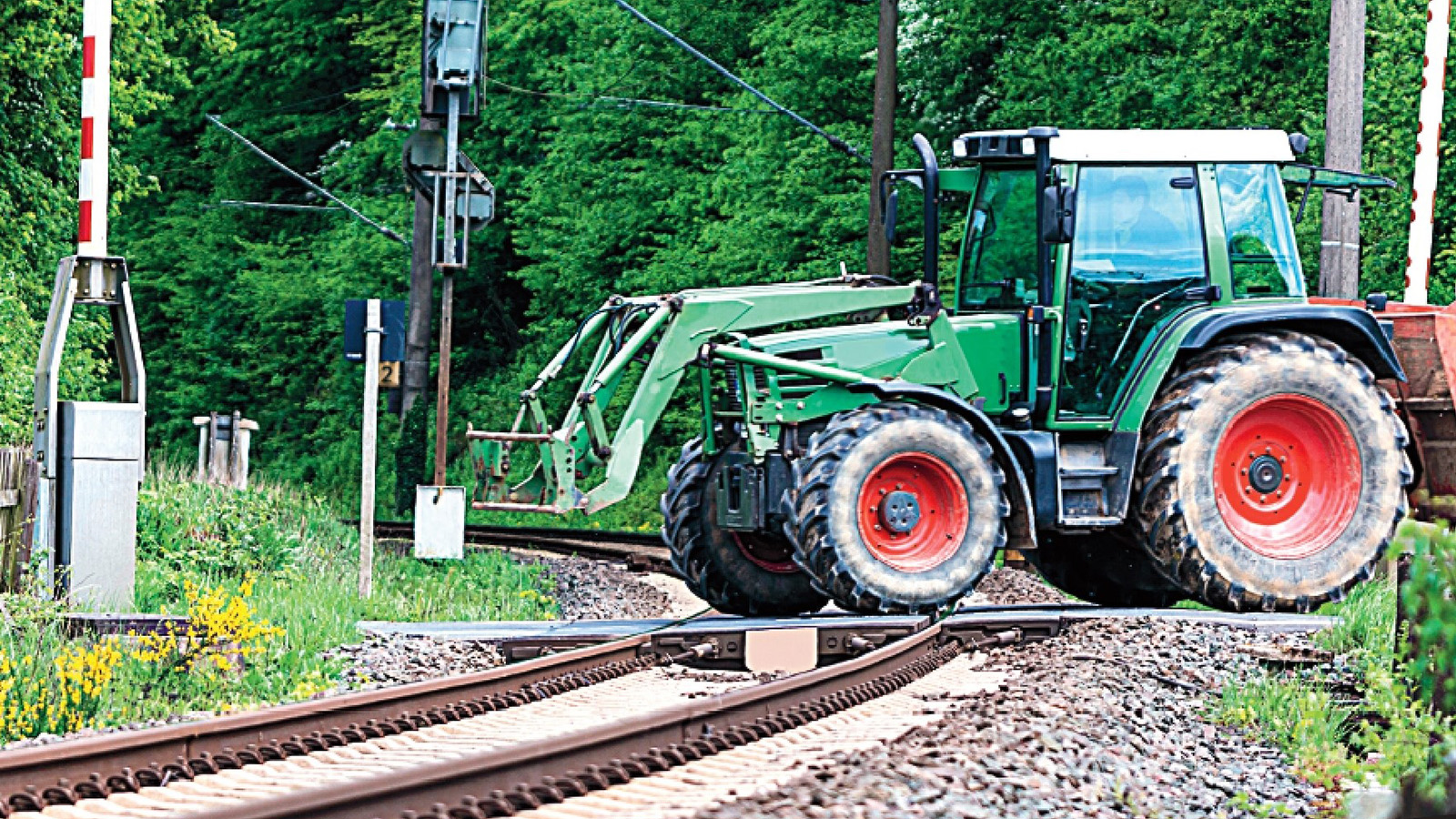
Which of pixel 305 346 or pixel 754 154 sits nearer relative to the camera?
pixel 754 154

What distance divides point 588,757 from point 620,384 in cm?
556

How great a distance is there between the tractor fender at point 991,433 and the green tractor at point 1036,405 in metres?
0.02

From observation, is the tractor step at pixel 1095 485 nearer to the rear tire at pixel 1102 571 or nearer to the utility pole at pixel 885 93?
the rear tire at pixel 1102 571

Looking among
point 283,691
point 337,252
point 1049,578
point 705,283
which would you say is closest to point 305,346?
point 337,252

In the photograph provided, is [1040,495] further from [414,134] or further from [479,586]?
[414,134]

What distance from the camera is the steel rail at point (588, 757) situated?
5801 mm

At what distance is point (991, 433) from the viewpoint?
39.9ft

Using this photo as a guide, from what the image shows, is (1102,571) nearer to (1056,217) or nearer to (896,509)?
(896,509)

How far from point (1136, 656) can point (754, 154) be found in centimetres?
2095

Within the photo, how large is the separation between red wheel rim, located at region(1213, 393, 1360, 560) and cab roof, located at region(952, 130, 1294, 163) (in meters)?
1.56

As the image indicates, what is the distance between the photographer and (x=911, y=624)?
1140 cm

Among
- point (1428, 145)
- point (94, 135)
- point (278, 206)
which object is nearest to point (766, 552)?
point (94, 135)

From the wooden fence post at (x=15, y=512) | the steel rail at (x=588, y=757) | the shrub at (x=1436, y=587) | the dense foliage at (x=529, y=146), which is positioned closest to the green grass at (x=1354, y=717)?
the shrub at (x=1436, y=587)

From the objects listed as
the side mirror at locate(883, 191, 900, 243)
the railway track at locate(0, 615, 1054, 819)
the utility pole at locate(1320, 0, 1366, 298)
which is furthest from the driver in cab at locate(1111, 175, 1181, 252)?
the utility pole at locate(1320, 0, 1366, 298)
